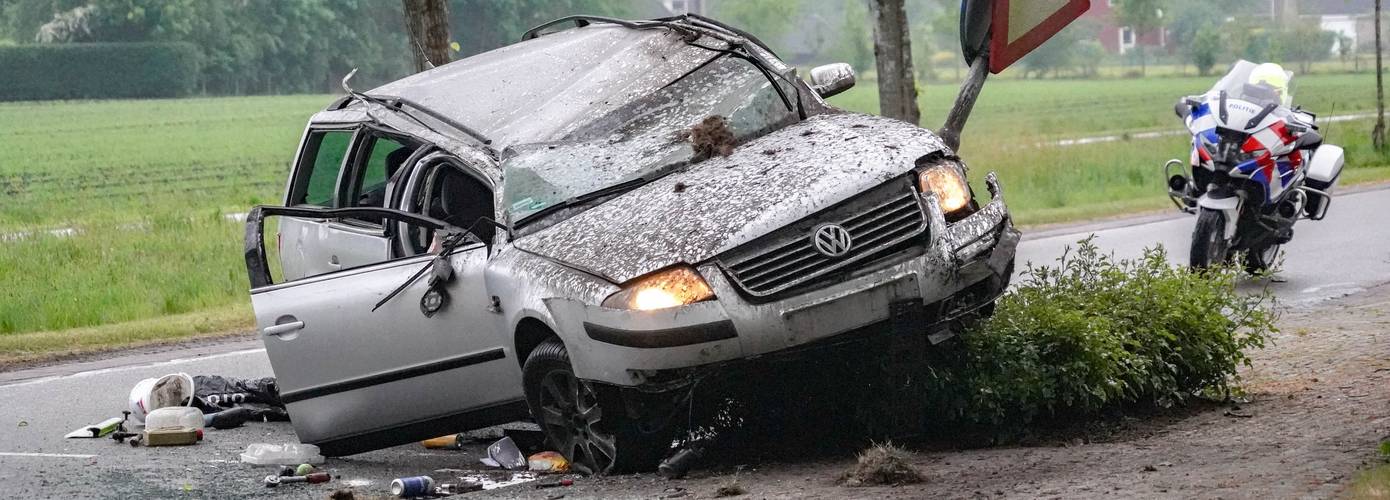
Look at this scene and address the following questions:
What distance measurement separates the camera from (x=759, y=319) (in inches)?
257

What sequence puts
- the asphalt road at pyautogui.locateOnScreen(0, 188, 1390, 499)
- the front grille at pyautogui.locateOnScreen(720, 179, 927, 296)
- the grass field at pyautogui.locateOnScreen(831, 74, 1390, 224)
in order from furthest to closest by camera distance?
the grass field at pyautogui.locateOnScreen(831, 74, 1390, 224), the asphalt road at pyautogui.locateOnScreen(0, 188, 1390, 499), the front grille at pyautogui.locateOnScreen(720, 179, 927, 296)

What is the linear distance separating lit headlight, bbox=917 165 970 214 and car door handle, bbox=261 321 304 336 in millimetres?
2709

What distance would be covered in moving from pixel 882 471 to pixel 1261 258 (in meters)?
7.33

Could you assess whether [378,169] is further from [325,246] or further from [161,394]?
[161,394]

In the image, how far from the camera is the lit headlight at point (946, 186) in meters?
7.22

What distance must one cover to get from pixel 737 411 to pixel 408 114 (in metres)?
2.29

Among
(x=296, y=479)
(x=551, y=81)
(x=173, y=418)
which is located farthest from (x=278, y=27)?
(x=296, y=479)

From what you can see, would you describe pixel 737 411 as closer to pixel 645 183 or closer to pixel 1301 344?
pixel 645 183

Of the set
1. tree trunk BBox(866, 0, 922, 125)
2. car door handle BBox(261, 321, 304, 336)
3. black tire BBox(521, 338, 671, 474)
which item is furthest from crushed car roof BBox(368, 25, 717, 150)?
tree trunk BBox(866, 0, 922, 125)

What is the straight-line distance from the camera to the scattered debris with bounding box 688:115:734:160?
782cm

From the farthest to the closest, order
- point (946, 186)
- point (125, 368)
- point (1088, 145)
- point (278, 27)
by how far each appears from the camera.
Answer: point (278, 27), point (1088, 145), point (125, 368), point (946, 186)

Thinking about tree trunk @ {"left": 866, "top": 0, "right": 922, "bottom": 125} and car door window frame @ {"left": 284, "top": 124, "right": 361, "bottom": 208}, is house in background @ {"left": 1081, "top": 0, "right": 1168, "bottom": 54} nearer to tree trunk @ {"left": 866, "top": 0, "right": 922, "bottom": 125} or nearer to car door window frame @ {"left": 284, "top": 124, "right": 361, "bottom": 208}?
tree trunk @ {"left": 866, "top": 0, "right": 922, "bottom": 125}

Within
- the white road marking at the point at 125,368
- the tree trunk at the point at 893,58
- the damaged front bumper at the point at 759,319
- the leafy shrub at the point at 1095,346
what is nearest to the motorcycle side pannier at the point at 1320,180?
the leafy shrub at the point at 1095,346

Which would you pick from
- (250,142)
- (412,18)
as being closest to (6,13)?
(250,142)
